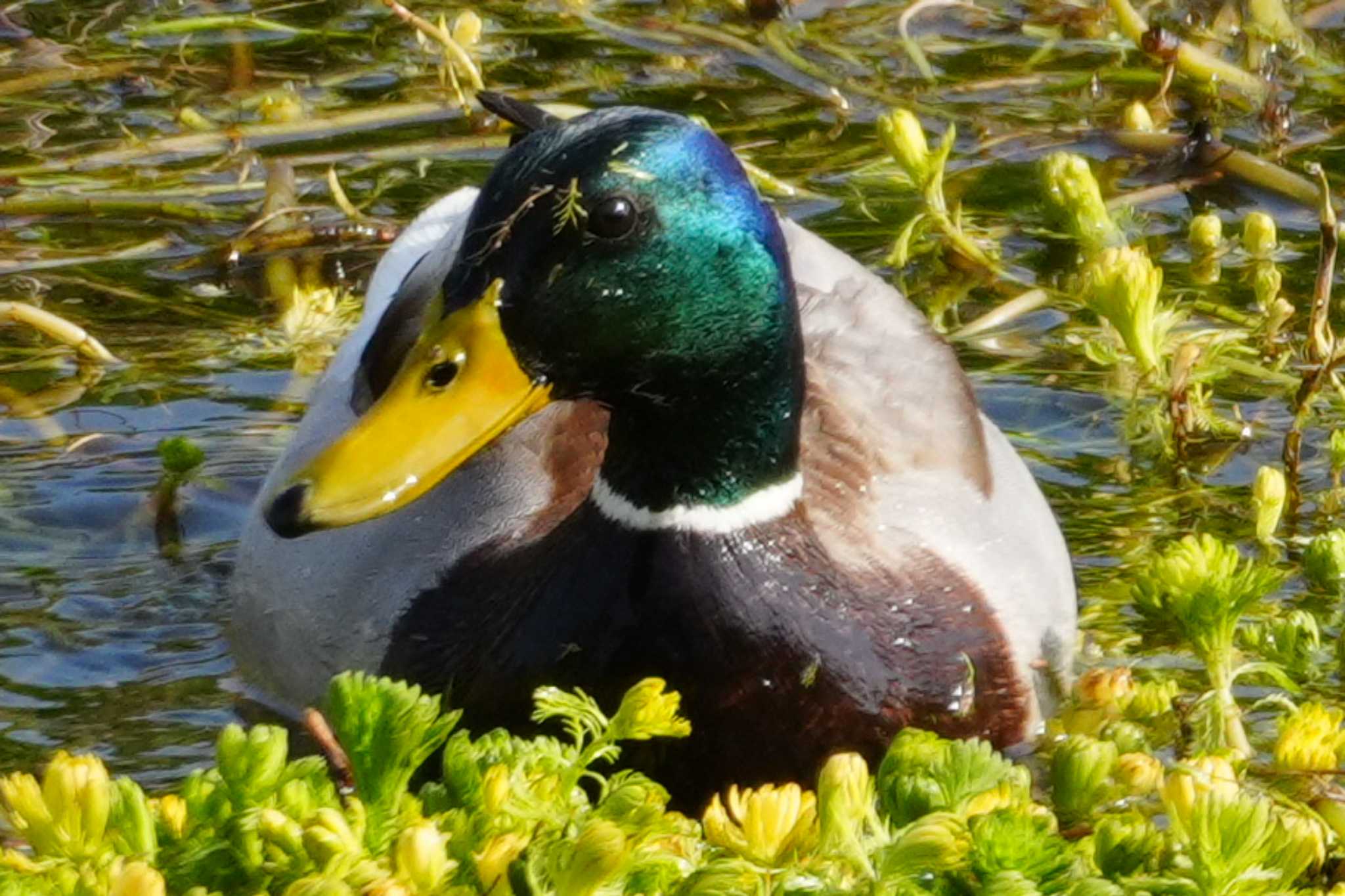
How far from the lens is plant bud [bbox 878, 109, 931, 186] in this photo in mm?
5789

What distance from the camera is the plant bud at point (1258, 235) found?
6.23 m

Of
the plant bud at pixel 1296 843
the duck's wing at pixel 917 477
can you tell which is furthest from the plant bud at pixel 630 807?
the duck's wing at pixel 917 477

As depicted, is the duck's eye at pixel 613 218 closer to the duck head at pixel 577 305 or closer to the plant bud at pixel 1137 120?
the duck head at pixel 577 305

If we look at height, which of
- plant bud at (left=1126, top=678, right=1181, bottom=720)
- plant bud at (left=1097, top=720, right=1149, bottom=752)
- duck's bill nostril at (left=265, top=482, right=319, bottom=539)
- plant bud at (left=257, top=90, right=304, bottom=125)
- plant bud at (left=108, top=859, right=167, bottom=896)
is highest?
plant bud at (left=108, top=859, right=167, bottom=896)

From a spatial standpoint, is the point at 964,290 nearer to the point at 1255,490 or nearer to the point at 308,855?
the point at 1255,490

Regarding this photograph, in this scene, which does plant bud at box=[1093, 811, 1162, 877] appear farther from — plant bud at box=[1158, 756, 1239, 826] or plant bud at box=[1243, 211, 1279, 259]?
plant bud at box=[1243, 211, 1279, 259]

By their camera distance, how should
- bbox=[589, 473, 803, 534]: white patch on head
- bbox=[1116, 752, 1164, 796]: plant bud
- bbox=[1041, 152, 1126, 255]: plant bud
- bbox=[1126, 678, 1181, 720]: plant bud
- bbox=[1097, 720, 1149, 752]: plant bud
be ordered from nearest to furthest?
bbox=[1116, 752, 1164, 796]: plant bud < bbox=[1097, 720, 1149, 752]: plant bud < bbox=[1126, 678, 1181, 720]: plant bud < bbox=[589, 473, 803, 534]: white patch on head < bbox=[1041, 152, 1126, 255]: plant bud

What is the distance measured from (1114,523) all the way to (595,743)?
2631 millimetres

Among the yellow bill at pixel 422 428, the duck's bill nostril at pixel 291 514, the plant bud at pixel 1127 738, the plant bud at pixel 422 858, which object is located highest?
the plant bud at pixel 422 858

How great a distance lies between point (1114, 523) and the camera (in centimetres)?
544

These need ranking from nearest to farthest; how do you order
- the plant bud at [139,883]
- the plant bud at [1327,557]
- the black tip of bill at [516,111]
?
the plant bud at [139,883] < the plant bud at [1327,557] < the black tip of bill at [516,111]

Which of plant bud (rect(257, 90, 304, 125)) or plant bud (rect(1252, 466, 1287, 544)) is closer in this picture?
plant bud (rect(1252, 466, 1287, 544))

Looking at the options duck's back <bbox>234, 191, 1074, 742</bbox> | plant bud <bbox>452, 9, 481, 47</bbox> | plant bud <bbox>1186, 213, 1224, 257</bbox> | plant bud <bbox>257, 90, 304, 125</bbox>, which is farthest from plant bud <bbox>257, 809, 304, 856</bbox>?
plant bud <bbox>452, 9, 481, 47</bbox>

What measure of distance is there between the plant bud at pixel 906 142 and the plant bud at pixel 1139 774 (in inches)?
101
